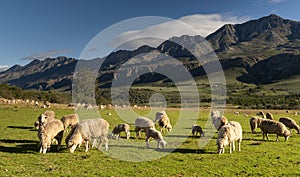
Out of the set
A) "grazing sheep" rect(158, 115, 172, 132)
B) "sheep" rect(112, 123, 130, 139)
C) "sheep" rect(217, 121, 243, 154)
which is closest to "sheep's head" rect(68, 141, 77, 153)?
"sheep" rect(112, 123, 130, 139)

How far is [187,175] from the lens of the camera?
1420cm

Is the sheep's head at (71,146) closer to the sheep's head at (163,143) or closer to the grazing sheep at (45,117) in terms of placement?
the sheep's head at (163,143)

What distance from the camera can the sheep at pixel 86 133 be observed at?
1816cm

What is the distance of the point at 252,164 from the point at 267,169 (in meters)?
1.13

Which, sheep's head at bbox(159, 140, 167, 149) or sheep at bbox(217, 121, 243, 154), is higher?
sheep at bbox(217, 121, 243, 154)

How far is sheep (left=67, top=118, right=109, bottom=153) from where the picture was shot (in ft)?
59.6

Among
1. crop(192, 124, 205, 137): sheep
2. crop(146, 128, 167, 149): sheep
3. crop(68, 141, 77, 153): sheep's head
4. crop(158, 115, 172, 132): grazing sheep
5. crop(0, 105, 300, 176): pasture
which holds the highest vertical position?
crop(158, 115, 172, 132): grazing sheep

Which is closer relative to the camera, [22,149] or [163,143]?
[22,149]

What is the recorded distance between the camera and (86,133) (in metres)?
19.0

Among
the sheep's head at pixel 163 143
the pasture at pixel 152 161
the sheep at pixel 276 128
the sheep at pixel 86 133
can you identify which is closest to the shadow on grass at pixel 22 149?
the pasture at pixel 152 161

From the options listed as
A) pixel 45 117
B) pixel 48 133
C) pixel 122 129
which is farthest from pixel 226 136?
pixel 45 117

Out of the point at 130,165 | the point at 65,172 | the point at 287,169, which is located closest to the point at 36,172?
the point at 65,172

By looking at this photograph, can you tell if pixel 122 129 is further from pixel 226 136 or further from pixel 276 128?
Result: pixel 276 128

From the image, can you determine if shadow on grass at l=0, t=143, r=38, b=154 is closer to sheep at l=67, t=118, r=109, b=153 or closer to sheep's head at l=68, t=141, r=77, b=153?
sheep's head at l=68, t=141, r=77, b=153
